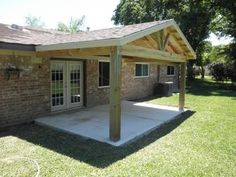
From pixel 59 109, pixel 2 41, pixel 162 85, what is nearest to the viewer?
pixel 2 41

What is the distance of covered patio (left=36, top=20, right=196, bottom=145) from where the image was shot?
19.2 feet

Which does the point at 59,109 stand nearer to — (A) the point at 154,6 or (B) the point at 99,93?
(B) the point at 99,93

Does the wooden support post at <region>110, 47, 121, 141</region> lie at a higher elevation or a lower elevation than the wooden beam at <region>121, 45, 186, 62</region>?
lower

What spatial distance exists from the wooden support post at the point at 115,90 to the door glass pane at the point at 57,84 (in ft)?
12.5

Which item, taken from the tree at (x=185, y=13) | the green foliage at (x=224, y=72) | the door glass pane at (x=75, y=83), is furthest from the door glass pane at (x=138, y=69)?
the green foliage at (x=224, y=72)

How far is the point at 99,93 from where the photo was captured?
11.1 metres

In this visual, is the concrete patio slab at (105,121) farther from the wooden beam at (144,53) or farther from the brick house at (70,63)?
the wooden beam at (144,53)

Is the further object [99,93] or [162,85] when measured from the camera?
[162,85]

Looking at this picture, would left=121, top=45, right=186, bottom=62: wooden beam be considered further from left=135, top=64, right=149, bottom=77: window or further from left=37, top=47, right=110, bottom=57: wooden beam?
left=135, top=64, right=149, bottom=77: window

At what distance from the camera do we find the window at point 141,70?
14.4 m

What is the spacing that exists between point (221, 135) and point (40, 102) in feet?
19.7

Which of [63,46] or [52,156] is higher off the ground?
[63,46]

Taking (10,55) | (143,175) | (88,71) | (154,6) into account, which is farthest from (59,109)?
(154,6)

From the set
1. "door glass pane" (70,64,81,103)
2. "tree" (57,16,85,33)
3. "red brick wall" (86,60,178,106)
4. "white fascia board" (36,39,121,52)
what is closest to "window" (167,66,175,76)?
"red brick wall" (86,60,178,106)
